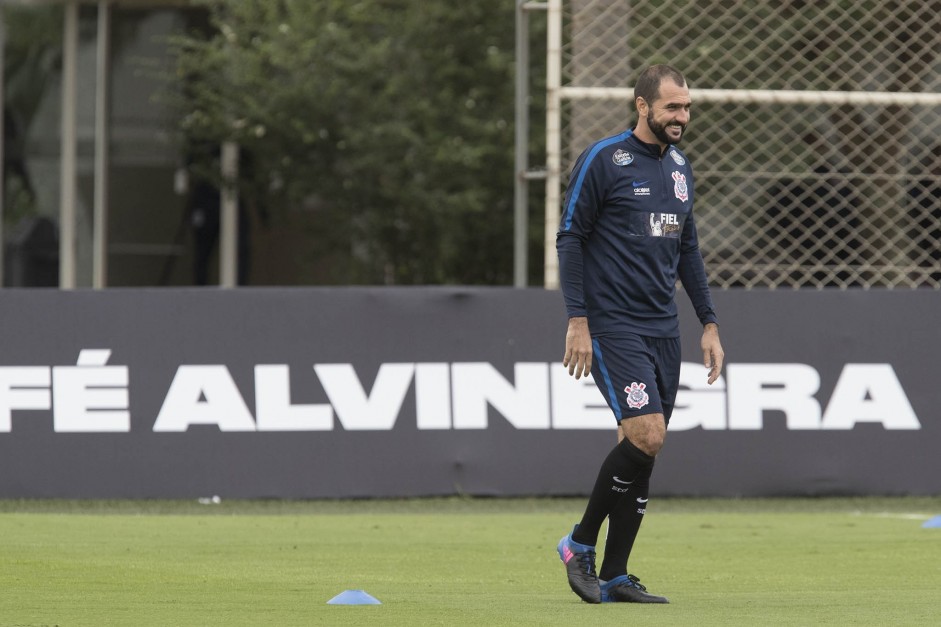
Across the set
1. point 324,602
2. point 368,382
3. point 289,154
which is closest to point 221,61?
point 289,154

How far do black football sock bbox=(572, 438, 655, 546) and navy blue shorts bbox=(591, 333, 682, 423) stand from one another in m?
0.15

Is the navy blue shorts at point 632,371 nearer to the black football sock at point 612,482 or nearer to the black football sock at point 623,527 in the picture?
the black football sock at point 612,482

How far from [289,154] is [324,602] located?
14739 millimetres

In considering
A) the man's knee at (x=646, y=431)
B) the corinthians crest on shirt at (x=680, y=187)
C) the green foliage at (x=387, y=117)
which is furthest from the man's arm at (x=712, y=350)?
the green foliage at (x=387, y=117)

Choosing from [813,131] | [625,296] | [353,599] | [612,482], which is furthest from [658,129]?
[813,131]

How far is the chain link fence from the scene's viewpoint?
1042 cm

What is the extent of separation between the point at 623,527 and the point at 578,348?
742mm

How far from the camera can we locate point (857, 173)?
10.6 m

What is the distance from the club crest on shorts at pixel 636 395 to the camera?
5855 mm

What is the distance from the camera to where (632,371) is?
19.3ft

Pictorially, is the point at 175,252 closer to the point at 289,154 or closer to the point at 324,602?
the point at 289,154

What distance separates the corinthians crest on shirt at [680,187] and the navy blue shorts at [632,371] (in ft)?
1.79

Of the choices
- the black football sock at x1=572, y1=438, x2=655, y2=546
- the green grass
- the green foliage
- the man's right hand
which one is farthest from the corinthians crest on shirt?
the green foliage

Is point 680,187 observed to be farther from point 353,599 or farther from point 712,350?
point 353,599
